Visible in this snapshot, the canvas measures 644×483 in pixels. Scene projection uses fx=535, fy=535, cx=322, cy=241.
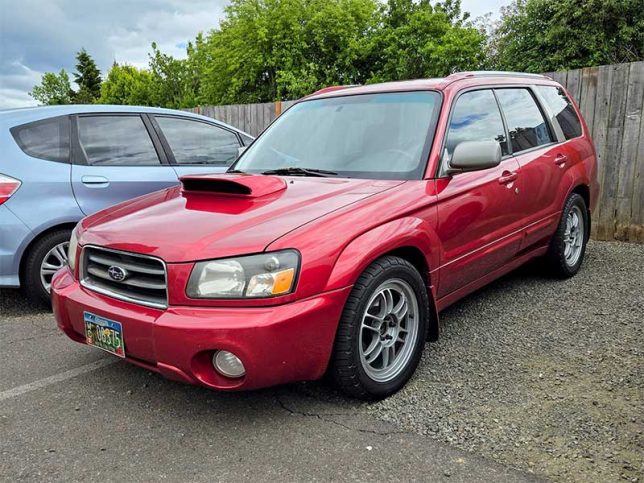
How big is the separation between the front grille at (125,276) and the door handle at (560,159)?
136 inches

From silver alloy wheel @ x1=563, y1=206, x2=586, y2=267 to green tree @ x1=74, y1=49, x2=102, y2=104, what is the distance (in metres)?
61.6

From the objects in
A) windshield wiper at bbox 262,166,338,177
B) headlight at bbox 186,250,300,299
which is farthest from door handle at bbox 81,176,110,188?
headlight at bbox 186,250,300,299

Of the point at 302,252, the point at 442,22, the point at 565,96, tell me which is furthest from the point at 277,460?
the point at 442,22

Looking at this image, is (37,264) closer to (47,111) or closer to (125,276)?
(47,111)

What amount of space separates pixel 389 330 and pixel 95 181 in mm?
3023

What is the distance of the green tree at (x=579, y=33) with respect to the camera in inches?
560

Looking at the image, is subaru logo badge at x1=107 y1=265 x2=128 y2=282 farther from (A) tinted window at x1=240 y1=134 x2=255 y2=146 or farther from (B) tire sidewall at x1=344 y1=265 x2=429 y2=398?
(A) tinted window at x1=240 y1=134 x2=255 y2=146

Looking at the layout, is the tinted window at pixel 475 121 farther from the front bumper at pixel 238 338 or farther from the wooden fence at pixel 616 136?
the wooden fence at pixel 616 136

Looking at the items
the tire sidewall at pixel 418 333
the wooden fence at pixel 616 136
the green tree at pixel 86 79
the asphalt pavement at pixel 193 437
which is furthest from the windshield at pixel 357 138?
the green tree at pixel 86 79

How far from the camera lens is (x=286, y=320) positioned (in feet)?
7.63

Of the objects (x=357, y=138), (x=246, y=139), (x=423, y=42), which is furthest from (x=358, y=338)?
(x=423, y=42)

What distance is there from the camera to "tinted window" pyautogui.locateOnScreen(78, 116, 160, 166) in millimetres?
4728

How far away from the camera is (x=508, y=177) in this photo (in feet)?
12.4

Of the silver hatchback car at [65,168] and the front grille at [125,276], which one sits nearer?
the front grille at [125,276]
